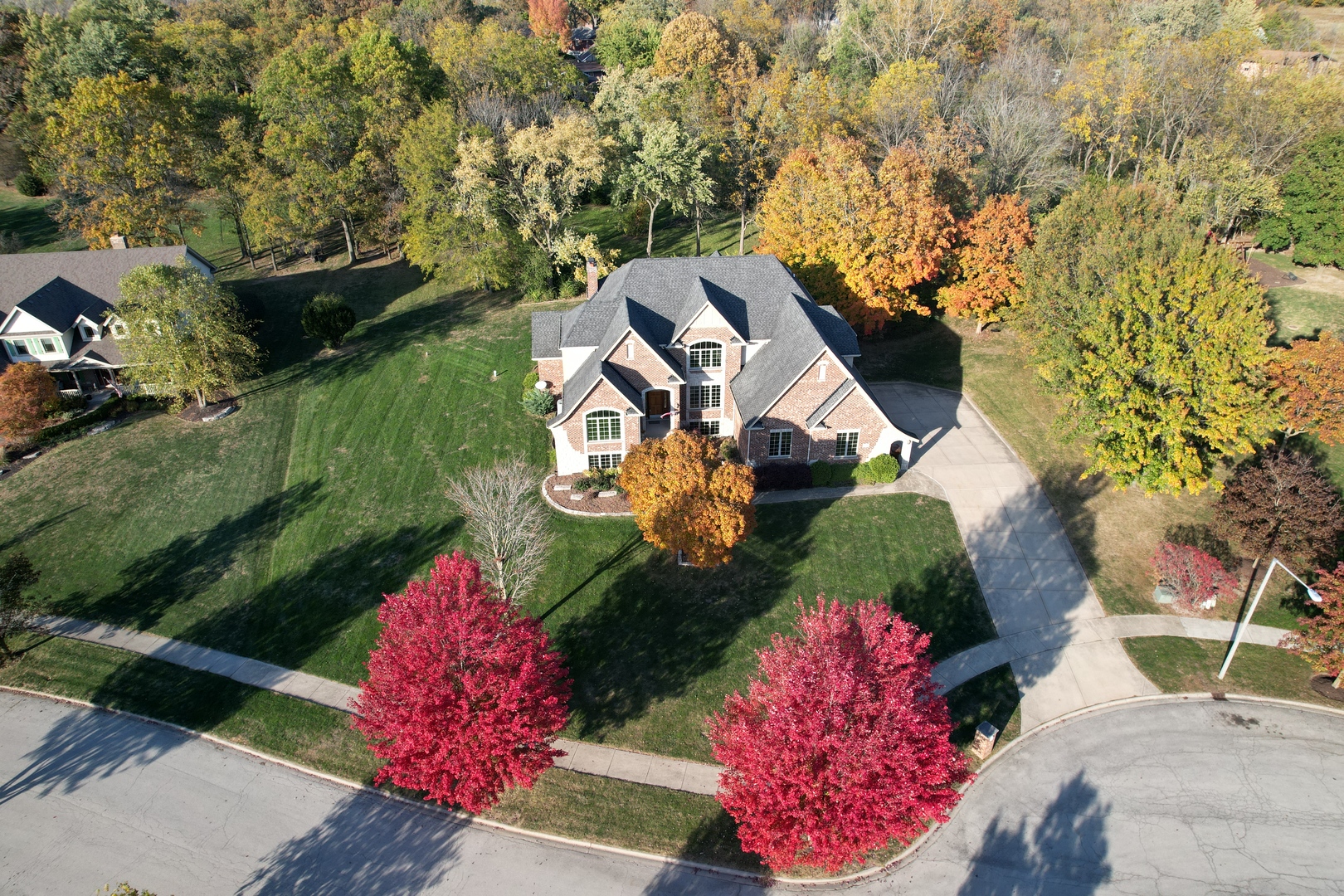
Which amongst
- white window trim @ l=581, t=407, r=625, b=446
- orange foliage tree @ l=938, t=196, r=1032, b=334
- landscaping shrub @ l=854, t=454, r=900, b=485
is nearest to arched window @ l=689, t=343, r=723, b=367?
white window trim @ l=581, t=407, r=625, b=446

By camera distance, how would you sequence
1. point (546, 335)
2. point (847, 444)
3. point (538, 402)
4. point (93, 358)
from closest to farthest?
point (847, 444) < point (546, 335) < point (538, 402) < point (93, 358)

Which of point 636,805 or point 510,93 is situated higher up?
point 510,93

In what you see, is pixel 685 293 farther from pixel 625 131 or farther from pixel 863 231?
pixel 625 131

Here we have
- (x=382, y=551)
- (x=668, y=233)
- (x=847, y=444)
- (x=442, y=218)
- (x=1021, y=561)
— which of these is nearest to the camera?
(x=1021, y=561)

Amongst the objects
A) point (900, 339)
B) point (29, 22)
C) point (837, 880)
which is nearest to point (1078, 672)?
point (837, 880)

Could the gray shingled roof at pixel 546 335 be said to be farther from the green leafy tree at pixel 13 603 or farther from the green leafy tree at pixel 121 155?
the green leafy tree at pixel 121 155

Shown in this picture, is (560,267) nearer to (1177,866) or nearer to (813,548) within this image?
(813,548)

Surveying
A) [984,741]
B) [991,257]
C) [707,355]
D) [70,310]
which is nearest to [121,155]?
[70,310]

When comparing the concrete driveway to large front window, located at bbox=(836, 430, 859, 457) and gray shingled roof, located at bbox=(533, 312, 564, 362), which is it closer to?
large front window, located at bbox=(836, 430, 859, 457)
